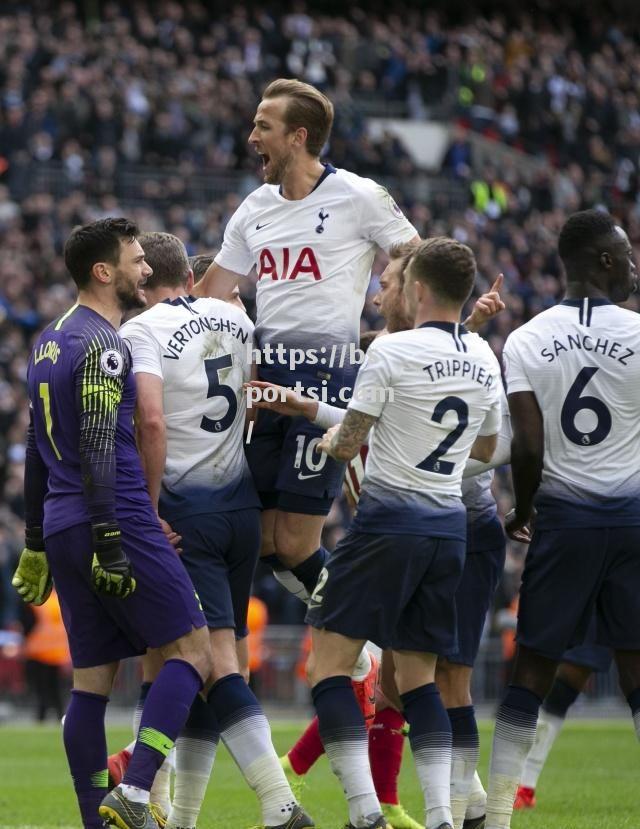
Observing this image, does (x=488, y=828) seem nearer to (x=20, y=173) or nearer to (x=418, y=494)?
(x=418, y=494)

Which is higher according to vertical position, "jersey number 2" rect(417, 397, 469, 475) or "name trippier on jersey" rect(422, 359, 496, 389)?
"name trippier on jersey" rect(422, 359, 496, 389)

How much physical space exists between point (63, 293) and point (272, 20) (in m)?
12.4

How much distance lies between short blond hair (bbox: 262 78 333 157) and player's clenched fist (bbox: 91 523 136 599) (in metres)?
2.23

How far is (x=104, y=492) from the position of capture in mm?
6570

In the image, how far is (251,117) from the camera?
28656mm

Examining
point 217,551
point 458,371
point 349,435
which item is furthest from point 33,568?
point 458,371

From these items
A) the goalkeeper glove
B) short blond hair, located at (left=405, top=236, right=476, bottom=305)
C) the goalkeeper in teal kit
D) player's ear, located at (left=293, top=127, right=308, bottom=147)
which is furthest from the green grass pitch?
player's ear, located at (left=293, top=127, right=308, bottom=147)

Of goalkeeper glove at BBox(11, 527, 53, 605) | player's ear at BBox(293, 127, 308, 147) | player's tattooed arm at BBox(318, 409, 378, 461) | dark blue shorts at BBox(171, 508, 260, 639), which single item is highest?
player's ear at BBox(293, 127, 308, 147)

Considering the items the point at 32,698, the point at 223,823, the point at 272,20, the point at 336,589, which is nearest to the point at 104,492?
the point at 336,589

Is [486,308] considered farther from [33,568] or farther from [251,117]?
[251,117]

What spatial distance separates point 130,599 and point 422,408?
1.42 metres

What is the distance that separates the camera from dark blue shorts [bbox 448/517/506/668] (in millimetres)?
7582

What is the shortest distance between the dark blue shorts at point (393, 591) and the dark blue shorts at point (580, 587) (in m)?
0.47

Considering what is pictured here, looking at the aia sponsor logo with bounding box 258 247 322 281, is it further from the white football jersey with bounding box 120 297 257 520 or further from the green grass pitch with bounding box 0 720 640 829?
the green grass pitch with bounding box 0 720 640 829
